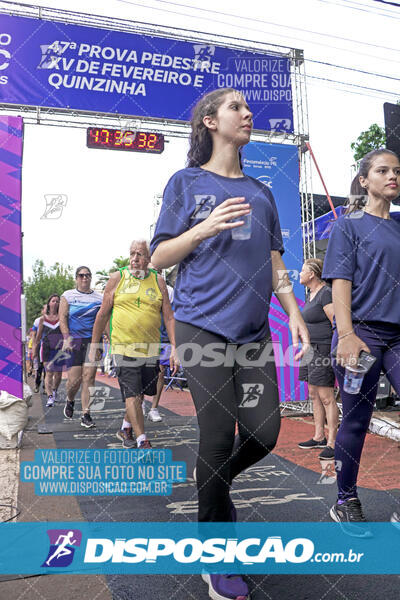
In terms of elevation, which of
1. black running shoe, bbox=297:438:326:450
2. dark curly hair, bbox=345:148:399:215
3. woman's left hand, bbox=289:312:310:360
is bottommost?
black running shoe, bbox=297:438:326:450

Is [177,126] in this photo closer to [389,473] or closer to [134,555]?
[389,473]

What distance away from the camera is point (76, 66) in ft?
23.7

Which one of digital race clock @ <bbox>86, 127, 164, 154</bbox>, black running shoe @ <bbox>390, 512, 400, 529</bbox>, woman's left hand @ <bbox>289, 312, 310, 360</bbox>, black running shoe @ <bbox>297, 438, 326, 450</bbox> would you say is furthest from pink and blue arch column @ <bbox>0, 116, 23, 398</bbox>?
woman's left hand @ <bbox>289, 312, 310, 360</bbox>

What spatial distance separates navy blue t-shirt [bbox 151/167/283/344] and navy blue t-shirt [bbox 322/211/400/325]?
0.70 meters

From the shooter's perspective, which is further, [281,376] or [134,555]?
[281,376]

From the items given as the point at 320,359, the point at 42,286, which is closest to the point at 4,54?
the point at 320,359

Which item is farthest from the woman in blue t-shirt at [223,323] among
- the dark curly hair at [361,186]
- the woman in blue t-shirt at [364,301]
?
the dark curly hair at [361,186]

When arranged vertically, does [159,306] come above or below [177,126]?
below

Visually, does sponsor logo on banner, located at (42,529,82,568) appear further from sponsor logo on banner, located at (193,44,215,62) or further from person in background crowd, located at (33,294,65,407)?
sponsor logo on banner, located at (193,44,215,62)

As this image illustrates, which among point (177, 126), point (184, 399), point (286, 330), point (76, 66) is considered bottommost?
point (184, 399)

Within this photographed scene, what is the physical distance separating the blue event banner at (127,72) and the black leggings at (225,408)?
19.9 ft

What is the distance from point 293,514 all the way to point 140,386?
2114 mm

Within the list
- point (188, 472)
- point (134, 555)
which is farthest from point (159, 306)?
point (134, 555)

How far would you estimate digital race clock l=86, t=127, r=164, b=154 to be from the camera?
7.76 meters
